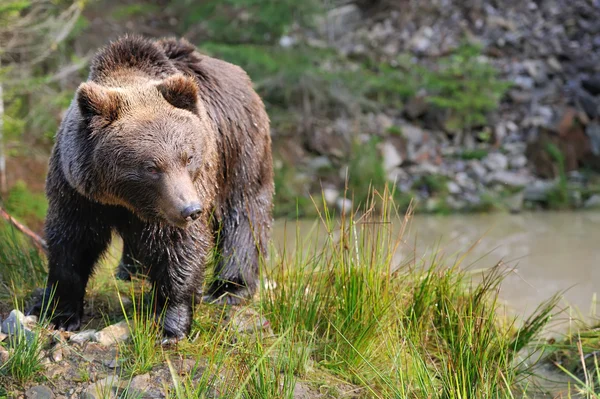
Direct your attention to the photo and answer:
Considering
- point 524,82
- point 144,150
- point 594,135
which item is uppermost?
point 144,150

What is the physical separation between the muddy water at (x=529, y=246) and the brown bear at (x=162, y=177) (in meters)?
1.36

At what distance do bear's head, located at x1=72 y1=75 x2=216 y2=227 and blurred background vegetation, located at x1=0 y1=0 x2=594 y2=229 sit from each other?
22.1 ft

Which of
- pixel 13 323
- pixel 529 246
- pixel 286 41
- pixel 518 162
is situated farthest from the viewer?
pixel 286 41

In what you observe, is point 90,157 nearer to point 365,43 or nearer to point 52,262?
point 52,262

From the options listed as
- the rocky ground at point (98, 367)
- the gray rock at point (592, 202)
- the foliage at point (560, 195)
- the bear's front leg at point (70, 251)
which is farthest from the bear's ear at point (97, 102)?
the gray rock at point (592, 202)

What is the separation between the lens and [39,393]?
131 inches

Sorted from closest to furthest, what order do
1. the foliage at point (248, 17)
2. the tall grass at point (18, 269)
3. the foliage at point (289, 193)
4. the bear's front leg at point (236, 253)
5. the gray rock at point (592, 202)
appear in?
the tall grass at point (18, 269) < the bear's front leg at point (236, 253) < the foliage at point (289, 193) < the foliage at point (248, 17) < the gray rock at point (592, 202)

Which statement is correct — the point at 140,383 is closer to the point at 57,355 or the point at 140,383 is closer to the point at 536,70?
the point at 57,355

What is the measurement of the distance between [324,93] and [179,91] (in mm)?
10526

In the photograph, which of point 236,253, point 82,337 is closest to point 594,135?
point 236,253

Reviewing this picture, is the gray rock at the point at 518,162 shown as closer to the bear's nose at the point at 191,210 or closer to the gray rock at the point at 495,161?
the gray rock at the point at 495,161

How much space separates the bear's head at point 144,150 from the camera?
125 inches

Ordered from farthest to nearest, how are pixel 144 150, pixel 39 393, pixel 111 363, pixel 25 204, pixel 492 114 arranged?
pixel 492 114 < pixel 25 204 < pixel 111 363 < pixel 39 393 < pixel 144 150

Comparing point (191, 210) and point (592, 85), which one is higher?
point (191, 210)
